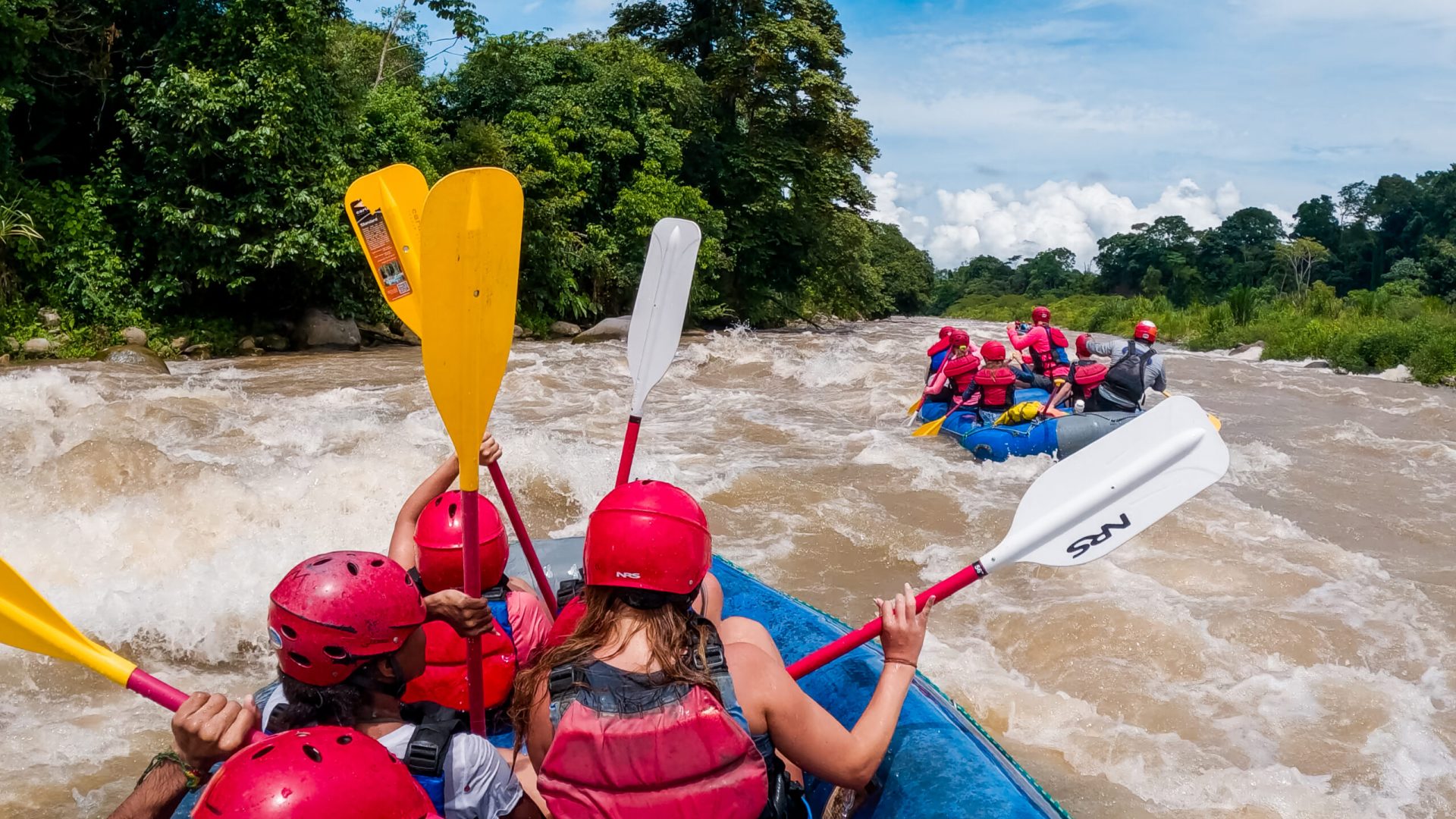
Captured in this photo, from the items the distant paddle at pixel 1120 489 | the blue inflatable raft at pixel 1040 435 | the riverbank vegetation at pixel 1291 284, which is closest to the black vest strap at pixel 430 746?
the distant paddle at pixel 1120 489

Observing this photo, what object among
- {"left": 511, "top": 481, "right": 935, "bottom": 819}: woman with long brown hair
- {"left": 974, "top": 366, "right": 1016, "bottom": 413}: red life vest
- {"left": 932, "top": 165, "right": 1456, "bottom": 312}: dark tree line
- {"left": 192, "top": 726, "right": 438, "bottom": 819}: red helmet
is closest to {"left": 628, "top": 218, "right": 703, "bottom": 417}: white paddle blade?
{"left": 511, "top": 481, "right": 935, "bottom": 819}: woman with long brown hair

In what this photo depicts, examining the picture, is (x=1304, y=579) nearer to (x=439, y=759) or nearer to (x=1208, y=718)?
(x=1208, y=718)

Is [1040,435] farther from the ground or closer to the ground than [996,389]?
closer to the ground

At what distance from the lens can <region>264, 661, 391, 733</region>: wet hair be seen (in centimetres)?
138

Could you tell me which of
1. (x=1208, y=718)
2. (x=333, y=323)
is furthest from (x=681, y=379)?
(x=1208, y=718)

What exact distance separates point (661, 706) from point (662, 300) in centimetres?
184

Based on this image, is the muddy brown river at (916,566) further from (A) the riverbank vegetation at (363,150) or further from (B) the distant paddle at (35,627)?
(A) the riverbank vegetation at (363,150)

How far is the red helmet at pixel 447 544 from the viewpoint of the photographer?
2.06 m

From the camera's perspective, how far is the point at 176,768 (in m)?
1.31

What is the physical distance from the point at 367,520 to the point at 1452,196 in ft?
151

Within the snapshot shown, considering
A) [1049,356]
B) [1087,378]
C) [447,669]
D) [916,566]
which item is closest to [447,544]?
[447,669]

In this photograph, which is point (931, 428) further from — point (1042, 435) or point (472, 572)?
point (472, 572)

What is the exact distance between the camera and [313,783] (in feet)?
3.19

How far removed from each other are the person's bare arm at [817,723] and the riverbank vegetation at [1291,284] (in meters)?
14.7
